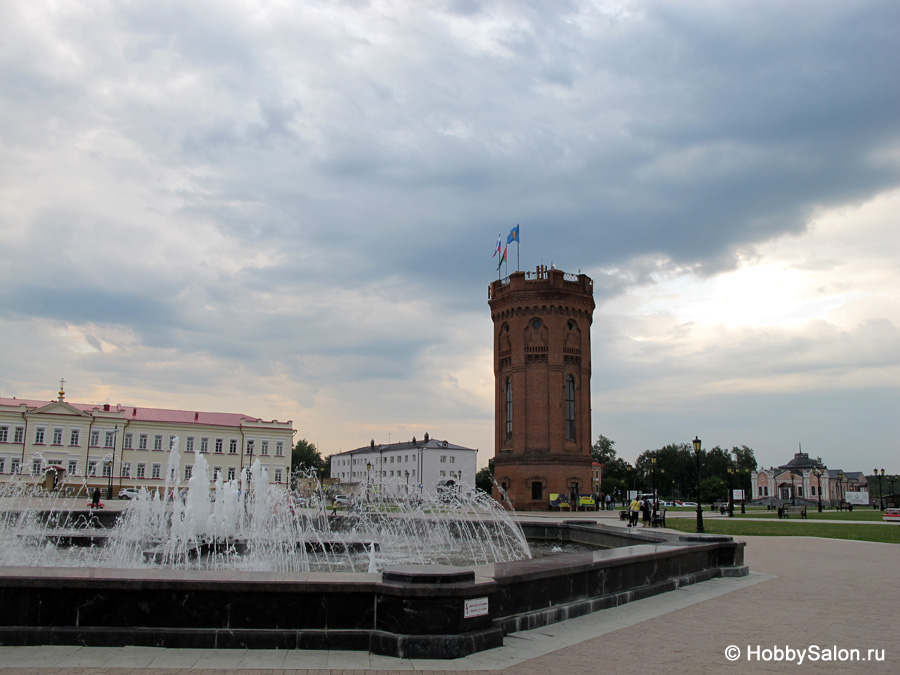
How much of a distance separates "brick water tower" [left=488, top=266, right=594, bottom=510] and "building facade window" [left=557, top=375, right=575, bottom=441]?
8 cm

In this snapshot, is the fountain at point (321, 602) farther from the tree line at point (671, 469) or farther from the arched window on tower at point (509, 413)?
the tree line at point (671, 469)

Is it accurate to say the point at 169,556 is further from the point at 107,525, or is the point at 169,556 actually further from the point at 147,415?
the point at 147,415

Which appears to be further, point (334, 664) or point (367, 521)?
point (367, 521)

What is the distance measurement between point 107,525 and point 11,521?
2788 millimetres

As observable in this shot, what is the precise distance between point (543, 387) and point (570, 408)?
300cm

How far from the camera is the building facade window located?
178 ft

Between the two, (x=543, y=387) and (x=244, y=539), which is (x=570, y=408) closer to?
(x=543, y=387)

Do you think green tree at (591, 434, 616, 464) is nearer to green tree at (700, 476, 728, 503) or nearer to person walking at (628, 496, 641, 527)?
green tree at (700, 476, 728, 503)

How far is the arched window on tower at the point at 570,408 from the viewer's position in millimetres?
54219

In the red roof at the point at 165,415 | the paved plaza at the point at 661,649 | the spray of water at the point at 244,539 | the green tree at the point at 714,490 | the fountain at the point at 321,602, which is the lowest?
the green tree at the point at 714,490

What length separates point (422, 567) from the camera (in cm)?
662

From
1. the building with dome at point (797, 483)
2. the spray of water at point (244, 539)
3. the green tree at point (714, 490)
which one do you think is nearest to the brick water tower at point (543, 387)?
the spray of water at point (244, 539)

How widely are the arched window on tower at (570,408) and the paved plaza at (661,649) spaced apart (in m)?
43.7

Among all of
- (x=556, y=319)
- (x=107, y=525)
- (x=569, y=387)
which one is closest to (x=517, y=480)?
(x=569, y=387)
